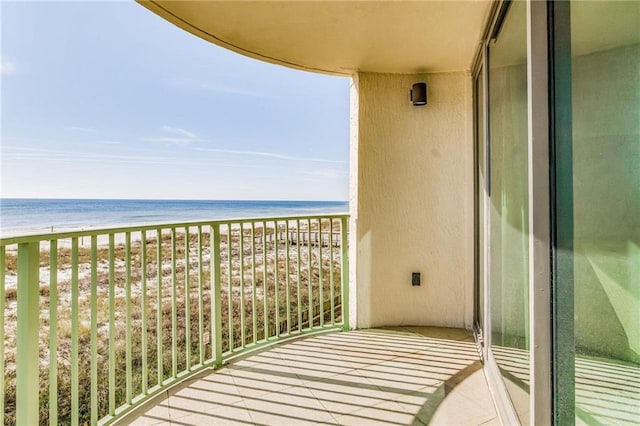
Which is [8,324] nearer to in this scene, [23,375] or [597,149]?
[23,375]

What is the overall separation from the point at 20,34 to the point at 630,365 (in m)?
18.3

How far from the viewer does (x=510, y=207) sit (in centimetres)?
158

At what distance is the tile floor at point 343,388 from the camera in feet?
5.74

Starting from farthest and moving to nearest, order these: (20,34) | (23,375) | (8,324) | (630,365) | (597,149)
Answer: (20,34), (8,324), (23,375), (597,149), (630,365)

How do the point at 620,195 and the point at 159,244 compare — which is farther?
the point at 159,244

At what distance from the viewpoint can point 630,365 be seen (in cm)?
74

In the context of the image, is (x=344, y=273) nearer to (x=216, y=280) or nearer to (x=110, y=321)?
(x=216, y=280)

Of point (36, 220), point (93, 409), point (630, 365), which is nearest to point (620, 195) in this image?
point (630, 365)

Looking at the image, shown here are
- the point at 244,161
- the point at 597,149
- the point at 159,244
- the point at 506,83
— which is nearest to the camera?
the point at 597,149

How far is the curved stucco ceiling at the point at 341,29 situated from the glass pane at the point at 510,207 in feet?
1.26

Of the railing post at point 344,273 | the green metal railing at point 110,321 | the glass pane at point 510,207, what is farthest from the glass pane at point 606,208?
the railing post at point 344,273

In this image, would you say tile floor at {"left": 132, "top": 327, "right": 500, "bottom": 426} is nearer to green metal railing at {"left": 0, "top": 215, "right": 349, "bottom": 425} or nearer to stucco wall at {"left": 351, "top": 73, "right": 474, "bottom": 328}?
green metal railing at {"left": 0, "top": 215, "right": 349, "bottom": 425}

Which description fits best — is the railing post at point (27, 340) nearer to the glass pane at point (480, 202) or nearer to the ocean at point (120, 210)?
the glass pane at point (480, 202)

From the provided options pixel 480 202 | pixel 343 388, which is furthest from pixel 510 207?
pixel 343 388
